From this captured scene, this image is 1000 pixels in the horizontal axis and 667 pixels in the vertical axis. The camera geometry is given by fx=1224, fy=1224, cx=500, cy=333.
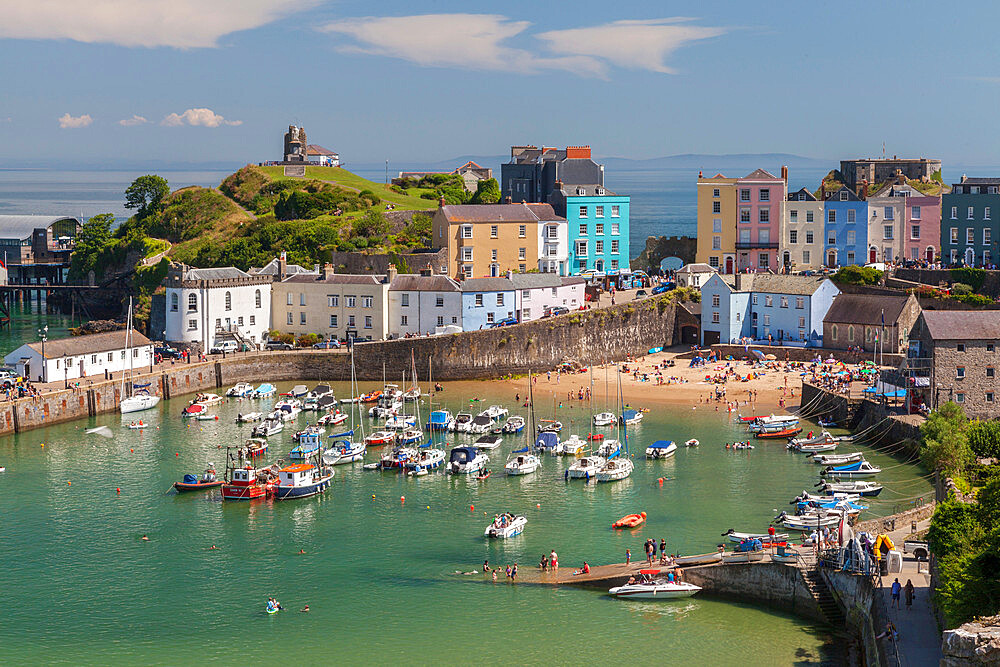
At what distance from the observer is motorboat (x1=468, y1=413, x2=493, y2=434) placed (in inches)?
2197

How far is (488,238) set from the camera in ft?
267

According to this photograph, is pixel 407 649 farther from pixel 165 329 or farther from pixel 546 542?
pixel 165 329

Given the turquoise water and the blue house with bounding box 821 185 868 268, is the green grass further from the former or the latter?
the turquoise water

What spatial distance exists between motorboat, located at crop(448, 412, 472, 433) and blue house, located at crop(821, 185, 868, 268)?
112 ft

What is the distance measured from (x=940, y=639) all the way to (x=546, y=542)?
15053 millimetres

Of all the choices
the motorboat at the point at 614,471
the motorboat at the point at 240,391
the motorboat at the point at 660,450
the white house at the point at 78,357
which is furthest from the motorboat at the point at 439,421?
the white house at the point at 78,357

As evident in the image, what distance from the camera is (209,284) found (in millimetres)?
71062

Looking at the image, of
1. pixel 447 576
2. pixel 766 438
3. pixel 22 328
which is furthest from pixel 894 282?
pixel 22 328

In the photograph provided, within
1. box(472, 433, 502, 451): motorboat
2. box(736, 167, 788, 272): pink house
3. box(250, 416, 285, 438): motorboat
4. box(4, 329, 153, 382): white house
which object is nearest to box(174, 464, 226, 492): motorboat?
box(250, 416, 285, 438): motorboat

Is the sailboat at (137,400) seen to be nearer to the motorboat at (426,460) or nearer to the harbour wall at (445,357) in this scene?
the harbour wall at (445,357)

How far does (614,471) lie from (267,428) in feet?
55.3

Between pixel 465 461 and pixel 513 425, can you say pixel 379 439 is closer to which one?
pixel 465 461

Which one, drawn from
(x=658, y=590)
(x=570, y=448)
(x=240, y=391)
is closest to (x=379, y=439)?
(x=570, y=448)

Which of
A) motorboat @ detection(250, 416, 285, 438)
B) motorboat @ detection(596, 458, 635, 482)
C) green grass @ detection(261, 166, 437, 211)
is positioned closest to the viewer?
motorboat @ detection(596, 458, 635, 482)
